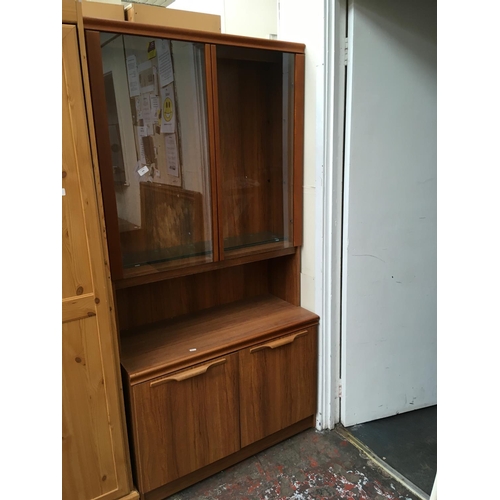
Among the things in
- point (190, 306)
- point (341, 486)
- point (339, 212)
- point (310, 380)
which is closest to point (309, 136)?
point (339, 212)

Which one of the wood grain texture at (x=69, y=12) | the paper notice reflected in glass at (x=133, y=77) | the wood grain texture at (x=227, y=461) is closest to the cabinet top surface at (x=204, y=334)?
the wood grain texture at (x=227, y=461)

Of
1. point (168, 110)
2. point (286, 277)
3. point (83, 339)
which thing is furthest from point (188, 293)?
point (168, 110)

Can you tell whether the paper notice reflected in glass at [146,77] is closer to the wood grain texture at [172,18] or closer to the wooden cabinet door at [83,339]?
the wood grain texture at [172,18]

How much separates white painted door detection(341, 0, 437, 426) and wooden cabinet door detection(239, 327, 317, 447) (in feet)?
0.64

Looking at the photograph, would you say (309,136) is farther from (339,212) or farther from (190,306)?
(190,306)

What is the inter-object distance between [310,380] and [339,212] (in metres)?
0.84

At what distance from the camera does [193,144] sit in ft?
5.97

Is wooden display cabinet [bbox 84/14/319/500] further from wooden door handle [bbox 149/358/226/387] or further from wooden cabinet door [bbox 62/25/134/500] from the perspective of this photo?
wooden cabinet door [bbox 62/25/134/500]

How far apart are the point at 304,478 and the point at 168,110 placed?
1.69 meters

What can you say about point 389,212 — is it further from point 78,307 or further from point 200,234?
point 78,307

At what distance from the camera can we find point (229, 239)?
6.61ft

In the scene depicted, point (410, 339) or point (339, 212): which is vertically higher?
point (339, 212)

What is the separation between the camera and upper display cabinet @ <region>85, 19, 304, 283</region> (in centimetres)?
159

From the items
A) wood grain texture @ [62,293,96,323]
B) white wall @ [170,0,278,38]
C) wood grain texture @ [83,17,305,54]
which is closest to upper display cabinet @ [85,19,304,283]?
wood grain texture @ [83,17,305,54]
